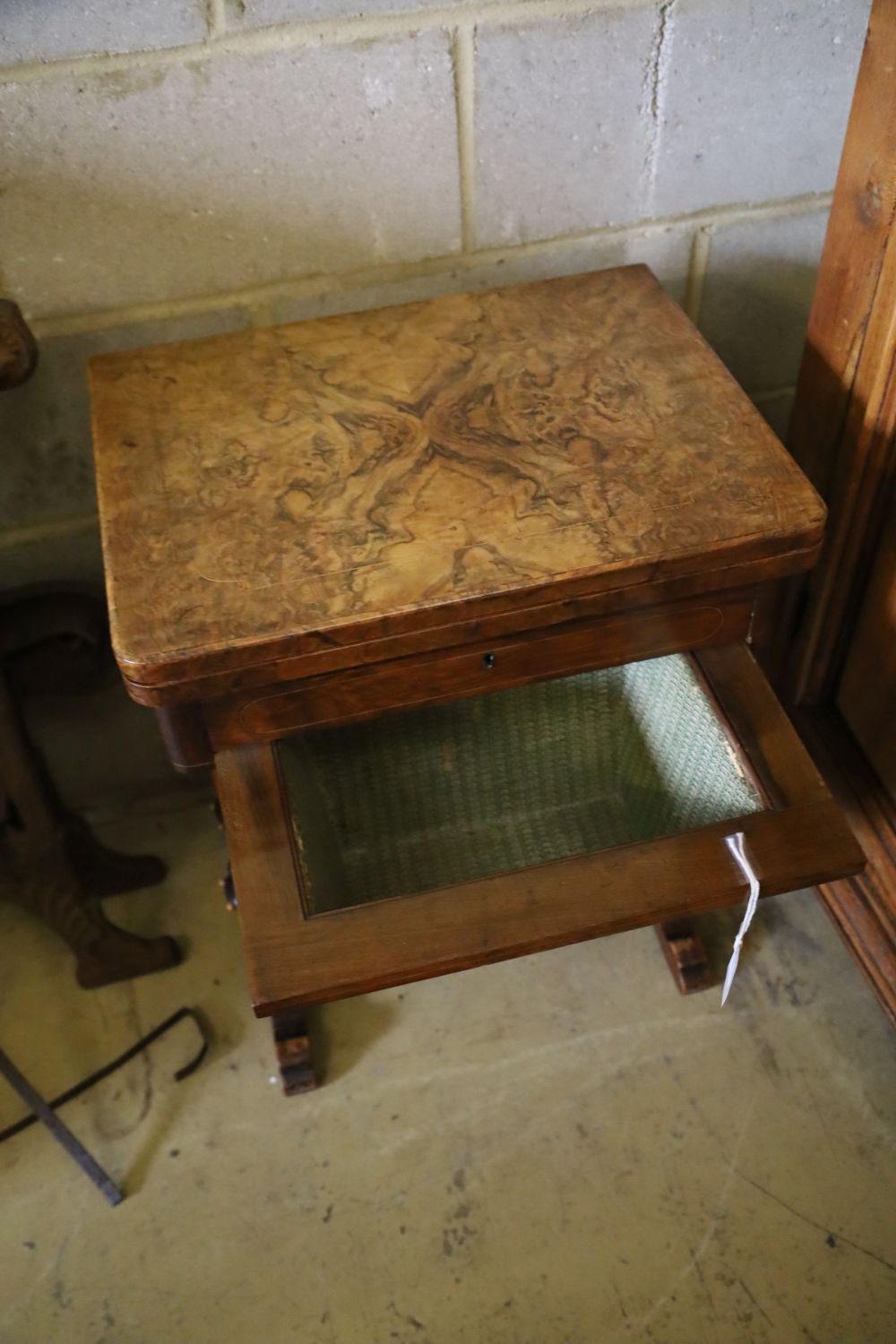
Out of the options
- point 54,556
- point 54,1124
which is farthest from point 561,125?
point 54,1124

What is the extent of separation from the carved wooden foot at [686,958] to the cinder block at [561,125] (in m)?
0.74

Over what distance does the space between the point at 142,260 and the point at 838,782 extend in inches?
33.9

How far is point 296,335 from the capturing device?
39.1 inches

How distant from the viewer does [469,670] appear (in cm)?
83

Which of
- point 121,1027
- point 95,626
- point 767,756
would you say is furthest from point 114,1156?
point 767,756

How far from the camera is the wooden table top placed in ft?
2.48

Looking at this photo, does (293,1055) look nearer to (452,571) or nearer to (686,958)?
(686,958)

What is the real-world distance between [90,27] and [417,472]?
46 centimetres

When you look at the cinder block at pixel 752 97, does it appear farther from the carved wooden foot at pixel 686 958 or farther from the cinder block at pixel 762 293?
the carved wooden foot at pixel 686 958

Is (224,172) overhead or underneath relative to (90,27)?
underneath

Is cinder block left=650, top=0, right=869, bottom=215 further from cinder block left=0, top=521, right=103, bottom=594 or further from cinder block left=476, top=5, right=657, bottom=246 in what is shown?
cinder block left=0, top=521, right=103, bottom=594

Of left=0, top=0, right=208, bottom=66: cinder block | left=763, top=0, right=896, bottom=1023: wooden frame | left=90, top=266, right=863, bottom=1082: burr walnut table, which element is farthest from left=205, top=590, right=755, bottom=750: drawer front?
left=0, top=0, right=208, bottom=66: cinder block

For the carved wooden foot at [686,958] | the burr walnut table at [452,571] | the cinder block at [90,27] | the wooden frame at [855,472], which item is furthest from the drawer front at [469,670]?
the cinder block at [90,27]

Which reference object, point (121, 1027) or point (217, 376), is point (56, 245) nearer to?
point (217, 376)
